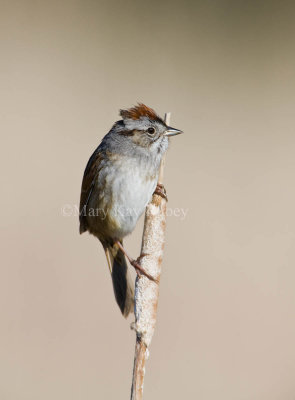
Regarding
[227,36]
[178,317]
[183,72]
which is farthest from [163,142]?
[227,36]

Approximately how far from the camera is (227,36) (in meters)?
4.27

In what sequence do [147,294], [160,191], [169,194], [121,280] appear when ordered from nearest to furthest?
[147,294] < [160,191] < [121,280] < [169,194]

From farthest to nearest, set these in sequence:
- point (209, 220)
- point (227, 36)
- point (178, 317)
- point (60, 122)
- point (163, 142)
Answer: point (227, 36)
point (60, 122)
point (209, 220)
point (178, 317)
point (163, 142)

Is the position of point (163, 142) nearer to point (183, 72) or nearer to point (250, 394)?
point (250, 394)

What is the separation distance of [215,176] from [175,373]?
4.48 ft

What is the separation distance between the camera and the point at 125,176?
2496 millimetres

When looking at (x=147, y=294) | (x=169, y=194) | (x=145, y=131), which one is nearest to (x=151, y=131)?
(x=145, y=131)

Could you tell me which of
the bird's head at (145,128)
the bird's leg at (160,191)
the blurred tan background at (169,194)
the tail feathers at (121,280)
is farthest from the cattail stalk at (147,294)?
the blurred tan background at (169,194)

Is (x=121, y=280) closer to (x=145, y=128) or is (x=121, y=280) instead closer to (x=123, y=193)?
(x=123, y=193)

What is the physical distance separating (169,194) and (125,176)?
1209 millimetres

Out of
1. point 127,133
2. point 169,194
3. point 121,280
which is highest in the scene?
point 127,133

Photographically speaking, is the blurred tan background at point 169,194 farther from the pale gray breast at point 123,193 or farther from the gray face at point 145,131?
the gray face at point 145,131

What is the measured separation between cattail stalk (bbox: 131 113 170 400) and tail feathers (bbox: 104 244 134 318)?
0.56m

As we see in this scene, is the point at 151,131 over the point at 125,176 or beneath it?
over
